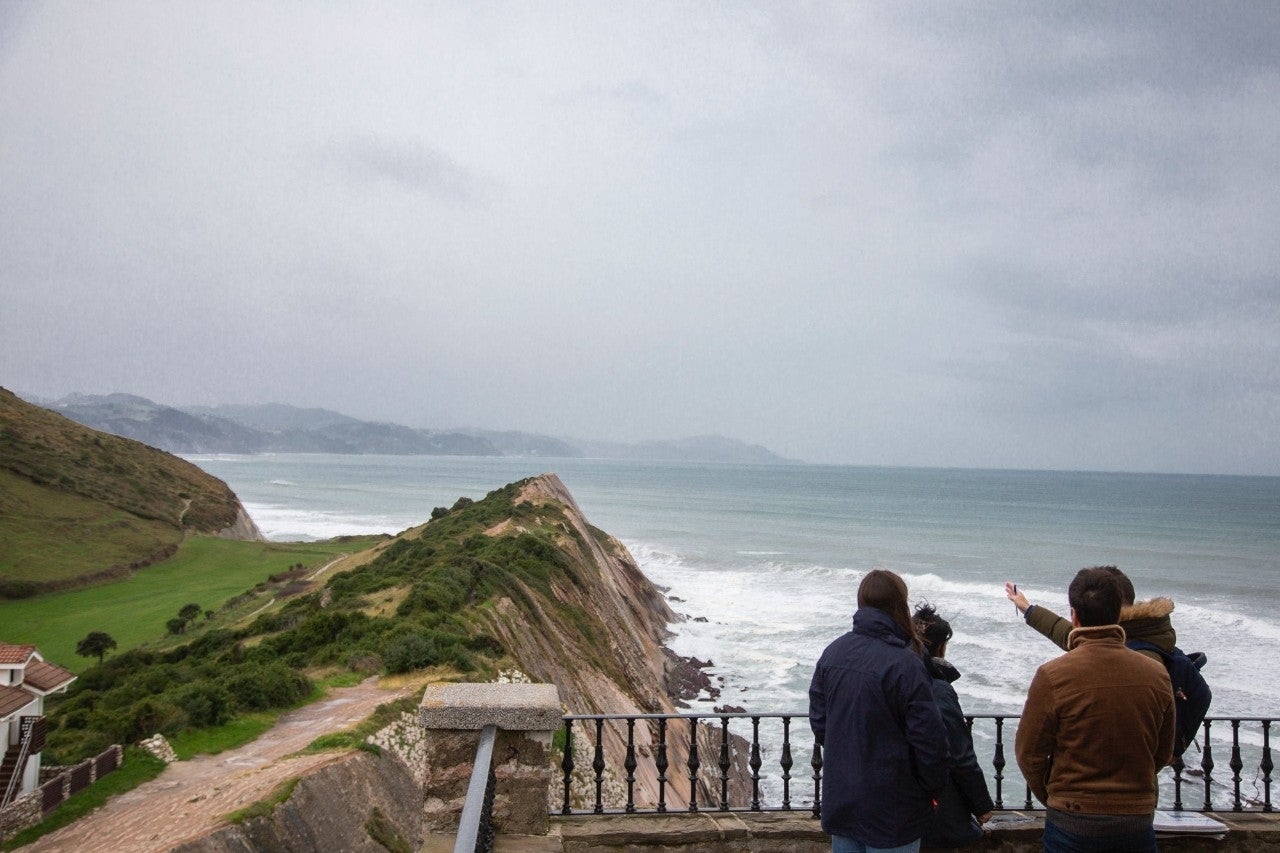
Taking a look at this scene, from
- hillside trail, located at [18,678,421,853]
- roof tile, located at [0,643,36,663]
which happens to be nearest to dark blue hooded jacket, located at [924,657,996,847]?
hillside trail, located at [18,678,421,853]

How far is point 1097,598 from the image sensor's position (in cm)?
377

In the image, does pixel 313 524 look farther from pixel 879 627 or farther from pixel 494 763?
pixel 879 627

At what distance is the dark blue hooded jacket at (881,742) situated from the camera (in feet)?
12.6

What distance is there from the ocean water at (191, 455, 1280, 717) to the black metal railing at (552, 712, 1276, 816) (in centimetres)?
194

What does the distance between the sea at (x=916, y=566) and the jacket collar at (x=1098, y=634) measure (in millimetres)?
2283

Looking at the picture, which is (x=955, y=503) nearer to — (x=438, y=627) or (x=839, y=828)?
(x=438, y=627)

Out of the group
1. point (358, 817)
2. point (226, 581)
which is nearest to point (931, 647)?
point (358, 817)

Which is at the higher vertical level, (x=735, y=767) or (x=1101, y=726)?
(x=1101, y=726)

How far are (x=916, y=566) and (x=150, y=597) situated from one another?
43.1 meters

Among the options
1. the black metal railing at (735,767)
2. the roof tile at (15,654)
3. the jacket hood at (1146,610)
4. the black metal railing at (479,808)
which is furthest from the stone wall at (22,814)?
the jacket hood at (1146,610)

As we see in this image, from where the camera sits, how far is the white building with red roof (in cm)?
1032

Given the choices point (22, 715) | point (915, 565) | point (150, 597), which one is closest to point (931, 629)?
point (22, 715)

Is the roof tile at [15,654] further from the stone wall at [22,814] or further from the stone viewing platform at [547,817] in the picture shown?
the stone viewing platform at [547,817]

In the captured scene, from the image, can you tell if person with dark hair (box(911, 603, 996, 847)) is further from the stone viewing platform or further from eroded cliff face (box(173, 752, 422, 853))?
eroded cliff face (box(173, 752, 422, 853))
